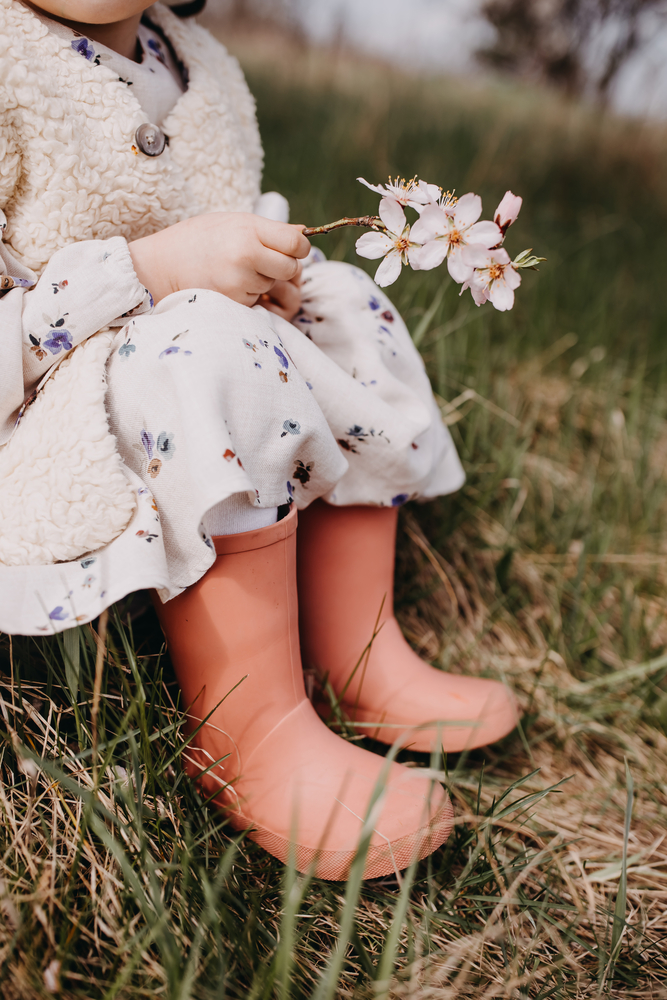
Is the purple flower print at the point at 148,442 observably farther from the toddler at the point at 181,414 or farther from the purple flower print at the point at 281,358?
the purple flower print at the point at 281,358

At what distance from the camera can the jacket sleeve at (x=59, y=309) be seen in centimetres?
62

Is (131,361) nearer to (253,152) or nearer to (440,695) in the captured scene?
(253,152)

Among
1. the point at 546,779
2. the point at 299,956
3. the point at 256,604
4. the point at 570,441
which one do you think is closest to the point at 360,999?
the point at 299,956

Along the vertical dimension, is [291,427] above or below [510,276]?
below

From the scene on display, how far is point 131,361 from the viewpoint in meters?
0.63

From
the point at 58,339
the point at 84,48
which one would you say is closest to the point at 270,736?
the point at 58,339

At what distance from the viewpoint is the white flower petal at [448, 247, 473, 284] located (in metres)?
0.60

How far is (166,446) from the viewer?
61 cm

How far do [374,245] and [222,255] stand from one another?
0.53 feet

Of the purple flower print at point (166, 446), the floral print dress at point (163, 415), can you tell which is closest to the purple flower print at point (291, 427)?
the floral print dress at point (163, 415)

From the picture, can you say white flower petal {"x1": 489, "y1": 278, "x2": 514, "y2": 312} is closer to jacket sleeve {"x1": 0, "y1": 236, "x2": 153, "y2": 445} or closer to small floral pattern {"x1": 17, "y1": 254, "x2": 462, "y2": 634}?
small floral pattern {"x1": 17, "y1": 254, "x2": 462, "y2": 634}

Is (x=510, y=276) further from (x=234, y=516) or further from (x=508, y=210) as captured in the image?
(x=234, y=516)

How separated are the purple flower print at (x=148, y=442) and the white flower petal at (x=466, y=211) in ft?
1.10

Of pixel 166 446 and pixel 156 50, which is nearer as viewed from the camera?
pixel 166 446
